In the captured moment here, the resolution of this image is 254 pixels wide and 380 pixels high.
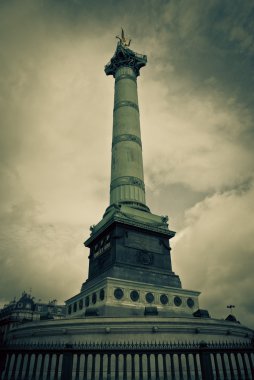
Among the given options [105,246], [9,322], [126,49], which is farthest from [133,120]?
[9,322]

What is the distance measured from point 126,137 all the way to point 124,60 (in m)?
15.7

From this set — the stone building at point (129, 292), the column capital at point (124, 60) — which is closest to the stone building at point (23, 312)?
the stone building at point (129, 292)

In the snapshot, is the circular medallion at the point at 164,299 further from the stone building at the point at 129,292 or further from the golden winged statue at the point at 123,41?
the golden winged statue at the point at 123,41

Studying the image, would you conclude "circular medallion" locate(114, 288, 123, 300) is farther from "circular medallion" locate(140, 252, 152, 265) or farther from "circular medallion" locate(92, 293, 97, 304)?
"circular medallion" locate(140, 252, 152, 265)

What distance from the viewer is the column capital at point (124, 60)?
4709 centimetres

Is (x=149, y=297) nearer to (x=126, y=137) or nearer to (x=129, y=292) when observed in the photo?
(x=129, y=292)

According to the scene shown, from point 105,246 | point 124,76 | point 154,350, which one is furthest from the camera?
point 124,76

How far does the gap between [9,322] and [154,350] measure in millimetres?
64757

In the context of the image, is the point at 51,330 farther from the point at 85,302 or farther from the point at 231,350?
the point at 231,350

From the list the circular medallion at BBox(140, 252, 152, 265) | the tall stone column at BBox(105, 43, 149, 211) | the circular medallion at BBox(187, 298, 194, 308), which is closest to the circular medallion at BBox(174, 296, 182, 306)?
the circular medallion at BBox(187, 298, 194, 308)

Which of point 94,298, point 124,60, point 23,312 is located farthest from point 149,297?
point 23,312

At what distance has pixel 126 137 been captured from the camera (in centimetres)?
3956

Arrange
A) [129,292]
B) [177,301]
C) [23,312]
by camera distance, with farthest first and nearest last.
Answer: [23,312] → [177,301] → [129,292]

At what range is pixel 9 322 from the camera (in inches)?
2511
